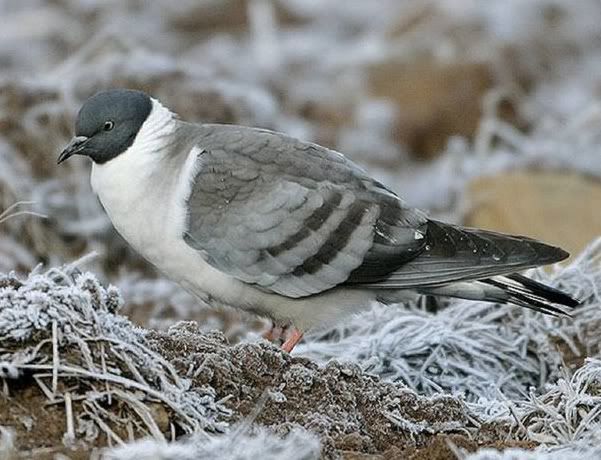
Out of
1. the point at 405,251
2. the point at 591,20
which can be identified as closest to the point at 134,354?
the point at 405,251

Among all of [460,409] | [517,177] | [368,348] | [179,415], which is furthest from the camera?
[517,177]

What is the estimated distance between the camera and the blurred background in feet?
27.9

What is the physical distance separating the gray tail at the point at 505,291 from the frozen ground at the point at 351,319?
0.32 m

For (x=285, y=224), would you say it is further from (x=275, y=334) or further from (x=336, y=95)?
(x=336, y=95)

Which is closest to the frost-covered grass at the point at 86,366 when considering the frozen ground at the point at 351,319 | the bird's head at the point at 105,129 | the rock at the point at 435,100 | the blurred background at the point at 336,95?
the frozen ground at the point at 351,319

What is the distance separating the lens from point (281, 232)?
5500 millimetres

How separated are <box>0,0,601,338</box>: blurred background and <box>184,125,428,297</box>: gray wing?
1.58 m

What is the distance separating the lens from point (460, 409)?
15.9ft

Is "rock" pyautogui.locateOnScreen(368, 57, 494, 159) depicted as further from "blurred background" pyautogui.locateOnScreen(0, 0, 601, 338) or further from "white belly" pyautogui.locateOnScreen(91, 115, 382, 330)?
"white belly" pyautogui.locateOnScreen(91, 115, 382, 330)

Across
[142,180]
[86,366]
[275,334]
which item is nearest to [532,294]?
[275,334]

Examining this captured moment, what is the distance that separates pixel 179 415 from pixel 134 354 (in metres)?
0.24

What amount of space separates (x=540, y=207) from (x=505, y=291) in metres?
3.07

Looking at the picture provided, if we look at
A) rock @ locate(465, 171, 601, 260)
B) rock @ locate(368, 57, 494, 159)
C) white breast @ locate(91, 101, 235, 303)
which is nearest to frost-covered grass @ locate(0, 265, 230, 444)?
white breast @ locate(91, 101, 235, 303)

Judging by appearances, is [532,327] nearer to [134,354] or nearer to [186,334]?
[186,334]
